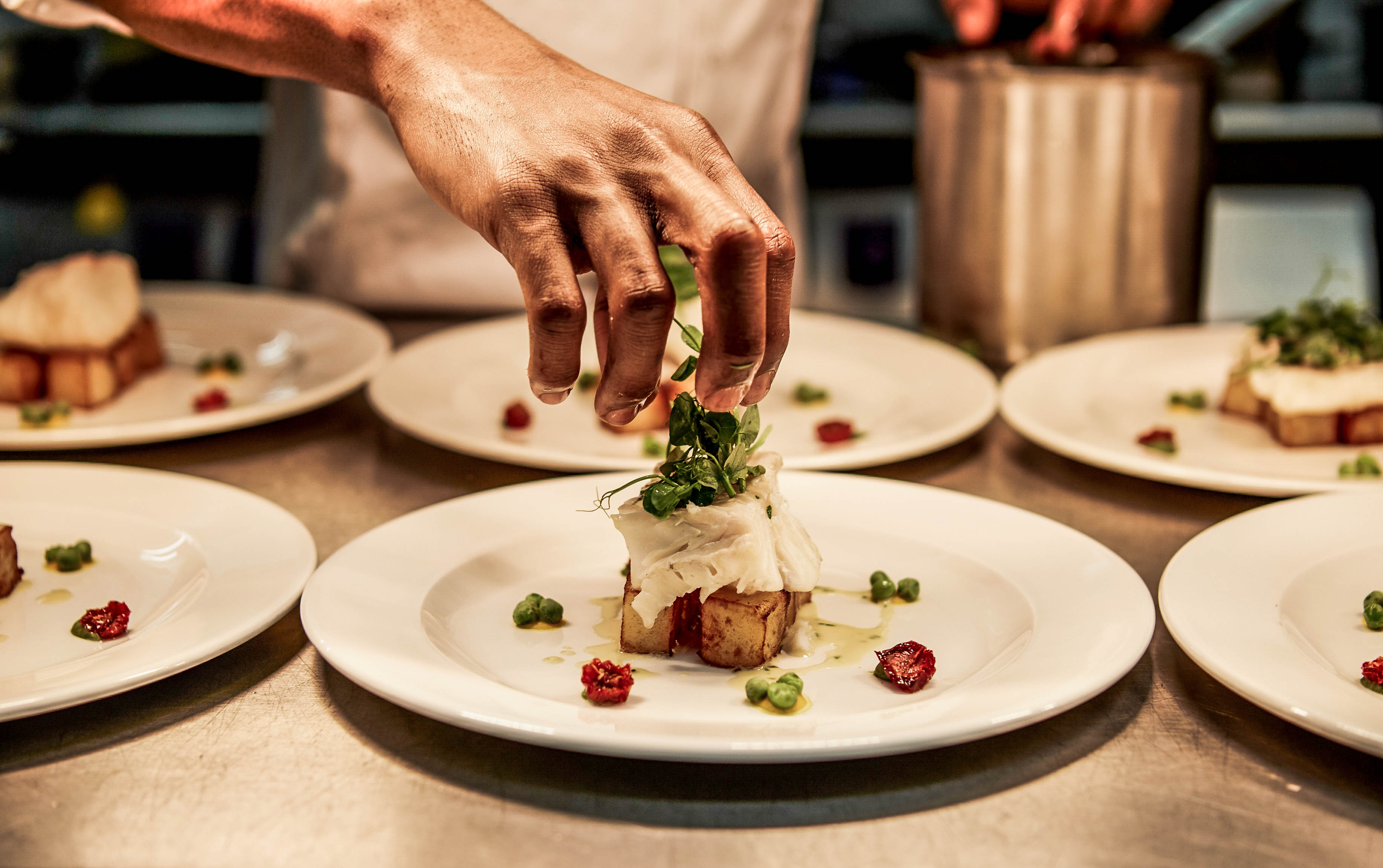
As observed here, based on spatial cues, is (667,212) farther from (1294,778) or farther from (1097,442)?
(1097,442)

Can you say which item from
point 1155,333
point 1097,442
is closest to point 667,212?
point 1097,442

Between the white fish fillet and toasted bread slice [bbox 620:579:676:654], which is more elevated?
the white fish fillet

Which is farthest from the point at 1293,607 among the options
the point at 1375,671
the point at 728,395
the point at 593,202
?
the point at 593,202

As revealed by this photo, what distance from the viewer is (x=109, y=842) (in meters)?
1.10

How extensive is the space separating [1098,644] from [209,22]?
146cm

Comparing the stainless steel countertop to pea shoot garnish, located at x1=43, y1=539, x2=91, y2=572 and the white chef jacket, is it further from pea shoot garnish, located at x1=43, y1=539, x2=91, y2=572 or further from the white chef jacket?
the white chef jacket

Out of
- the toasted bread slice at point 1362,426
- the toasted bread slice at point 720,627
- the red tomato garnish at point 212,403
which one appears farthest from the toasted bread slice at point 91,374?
the toasted bread slice at point 1362,426

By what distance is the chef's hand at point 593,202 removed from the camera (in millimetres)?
1260

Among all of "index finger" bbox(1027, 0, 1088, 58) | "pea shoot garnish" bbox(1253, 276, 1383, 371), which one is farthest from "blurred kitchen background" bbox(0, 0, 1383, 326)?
"pea shoot garnish" bbox(1253, 276, 1383, 371)

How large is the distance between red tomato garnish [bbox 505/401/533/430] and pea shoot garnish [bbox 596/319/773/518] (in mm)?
781

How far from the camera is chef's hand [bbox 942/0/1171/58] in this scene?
252 centimetres

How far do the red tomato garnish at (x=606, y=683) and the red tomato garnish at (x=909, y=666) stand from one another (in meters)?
0.29

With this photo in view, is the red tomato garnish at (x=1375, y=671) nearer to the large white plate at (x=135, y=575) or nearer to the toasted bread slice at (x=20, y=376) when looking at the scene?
the large white plate at (x=135, y=575)

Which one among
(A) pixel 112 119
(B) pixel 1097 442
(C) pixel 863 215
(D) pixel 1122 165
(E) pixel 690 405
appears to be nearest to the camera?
(E) pixel 690 405
